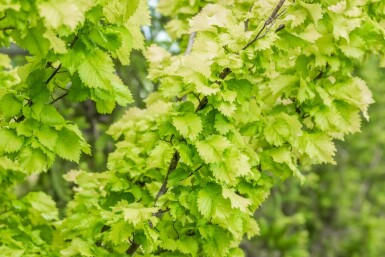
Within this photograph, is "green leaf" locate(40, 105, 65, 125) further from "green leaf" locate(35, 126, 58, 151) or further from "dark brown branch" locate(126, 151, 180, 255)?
"dark brown branch" locate(126, 151, 180, 255)

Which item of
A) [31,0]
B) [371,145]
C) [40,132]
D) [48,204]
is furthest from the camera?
[371,145]

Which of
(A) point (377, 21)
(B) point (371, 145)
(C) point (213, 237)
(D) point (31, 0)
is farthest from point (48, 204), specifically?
(B) point (371, 145)

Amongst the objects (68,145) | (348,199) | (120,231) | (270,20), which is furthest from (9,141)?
(348,199)

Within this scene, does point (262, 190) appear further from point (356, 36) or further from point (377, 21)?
point (377, 21)

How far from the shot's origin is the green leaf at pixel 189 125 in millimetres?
2090

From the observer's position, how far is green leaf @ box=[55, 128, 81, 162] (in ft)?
6.57

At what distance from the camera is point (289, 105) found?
113 inches

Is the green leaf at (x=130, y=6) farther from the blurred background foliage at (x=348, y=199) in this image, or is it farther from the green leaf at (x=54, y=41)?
the blurred background foliage at (x=348, y=199)

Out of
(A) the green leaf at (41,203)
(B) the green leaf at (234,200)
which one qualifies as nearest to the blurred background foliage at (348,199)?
(A) the green leaf at (41,203)

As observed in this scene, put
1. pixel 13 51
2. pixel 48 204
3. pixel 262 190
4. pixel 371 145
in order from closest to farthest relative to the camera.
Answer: pixel 262 190, pixel 48 204, pixel 13 51, pixel 371 145

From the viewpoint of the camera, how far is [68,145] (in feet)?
6.64

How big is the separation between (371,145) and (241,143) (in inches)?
490

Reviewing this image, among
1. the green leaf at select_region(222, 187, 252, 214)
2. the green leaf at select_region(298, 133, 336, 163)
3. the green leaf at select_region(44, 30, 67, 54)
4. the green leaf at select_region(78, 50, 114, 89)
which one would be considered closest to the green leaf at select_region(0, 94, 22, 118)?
the green leaf at select_region(78, 50, 114, 89)

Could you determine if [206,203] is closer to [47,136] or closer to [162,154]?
[162,154]
